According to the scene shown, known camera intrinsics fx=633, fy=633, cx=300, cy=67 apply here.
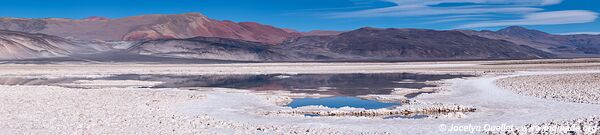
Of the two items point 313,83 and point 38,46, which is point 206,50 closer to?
point 38,46

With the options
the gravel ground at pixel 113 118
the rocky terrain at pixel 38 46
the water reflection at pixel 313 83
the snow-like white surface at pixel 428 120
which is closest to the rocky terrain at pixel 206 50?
the rocky terrain at pixel 38 46

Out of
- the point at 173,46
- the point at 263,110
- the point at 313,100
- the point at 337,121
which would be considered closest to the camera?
the point at 337,121

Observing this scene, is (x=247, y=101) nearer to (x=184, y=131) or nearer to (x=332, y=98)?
(x=332, y=98)

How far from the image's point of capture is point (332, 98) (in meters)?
26.8

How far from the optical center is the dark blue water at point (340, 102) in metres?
22.6

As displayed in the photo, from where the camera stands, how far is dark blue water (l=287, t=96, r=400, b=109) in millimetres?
22638

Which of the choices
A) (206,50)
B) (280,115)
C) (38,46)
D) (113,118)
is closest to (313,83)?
(280,115)

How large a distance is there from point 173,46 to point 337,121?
150 metres

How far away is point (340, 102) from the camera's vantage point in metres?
24.7

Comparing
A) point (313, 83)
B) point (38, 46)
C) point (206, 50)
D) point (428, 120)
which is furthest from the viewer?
point (206, 50)

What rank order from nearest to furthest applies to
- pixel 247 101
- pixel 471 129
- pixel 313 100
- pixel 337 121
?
pixel 471 129 < pixel 337 121 < pixel 247 101 < pixel 313 100

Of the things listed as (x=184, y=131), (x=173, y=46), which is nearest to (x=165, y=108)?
(x=184, y=131)

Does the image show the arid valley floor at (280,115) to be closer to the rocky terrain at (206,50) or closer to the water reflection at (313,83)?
the water reflection at (313,83)

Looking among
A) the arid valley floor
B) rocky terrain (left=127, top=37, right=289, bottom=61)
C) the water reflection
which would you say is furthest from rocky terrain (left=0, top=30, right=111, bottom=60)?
the arid valley floor
